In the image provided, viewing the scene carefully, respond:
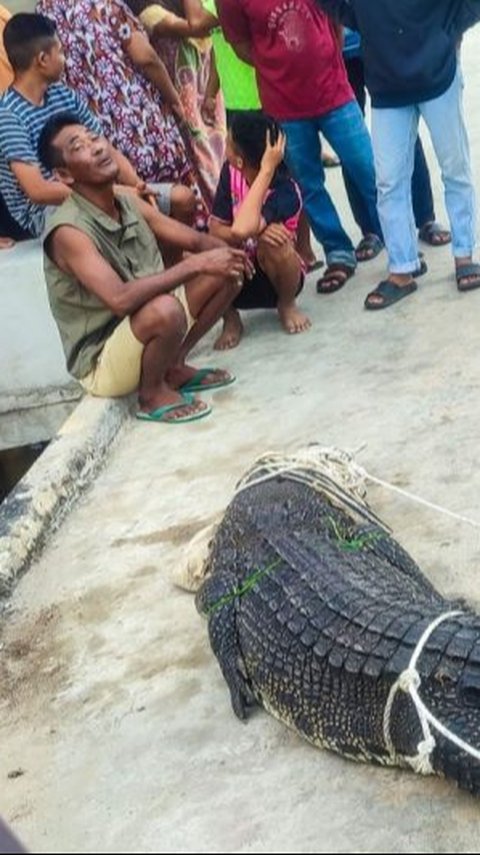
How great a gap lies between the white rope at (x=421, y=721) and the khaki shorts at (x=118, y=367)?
92.0 inches

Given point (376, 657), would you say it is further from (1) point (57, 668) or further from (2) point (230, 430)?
(2) point (230, 430)

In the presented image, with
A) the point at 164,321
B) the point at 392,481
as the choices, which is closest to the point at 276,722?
the point at 392,481

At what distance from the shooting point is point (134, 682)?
2.92 meters

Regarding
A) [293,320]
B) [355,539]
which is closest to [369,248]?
[293,320]

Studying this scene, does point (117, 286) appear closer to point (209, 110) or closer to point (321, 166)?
point (321, 166)

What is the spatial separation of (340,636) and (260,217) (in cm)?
279

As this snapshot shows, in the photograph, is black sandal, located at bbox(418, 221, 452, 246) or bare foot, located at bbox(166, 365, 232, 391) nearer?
bare foot, located at bbox(166, 365, 232, 391)

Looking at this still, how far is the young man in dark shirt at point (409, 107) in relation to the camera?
4746mm

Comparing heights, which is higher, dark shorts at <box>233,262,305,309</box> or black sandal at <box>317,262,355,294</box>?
dark shorts at <box>233,262,305,309</box>

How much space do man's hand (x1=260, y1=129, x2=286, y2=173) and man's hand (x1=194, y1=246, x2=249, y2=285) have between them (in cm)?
53

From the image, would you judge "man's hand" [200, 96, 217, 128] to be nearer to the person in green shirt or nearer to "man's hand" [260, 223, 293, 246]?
the person in green shirt

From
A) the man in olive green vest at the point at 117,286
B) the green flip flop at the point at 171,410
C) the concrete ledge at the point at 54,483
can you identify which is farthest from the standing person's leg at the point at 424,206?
the concrete ledge at the point at 54,483

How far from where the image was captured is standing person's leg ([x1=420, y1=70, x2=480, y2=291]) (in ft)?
16.1

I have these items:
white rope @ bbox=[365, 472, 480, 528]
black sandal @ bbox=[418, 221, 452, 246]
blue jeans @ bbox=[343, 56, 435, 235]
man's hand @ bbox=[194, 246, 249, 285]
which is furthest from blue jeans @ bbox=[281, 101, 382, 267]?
white rope @ bbox=[365, 472, 480, 528]
